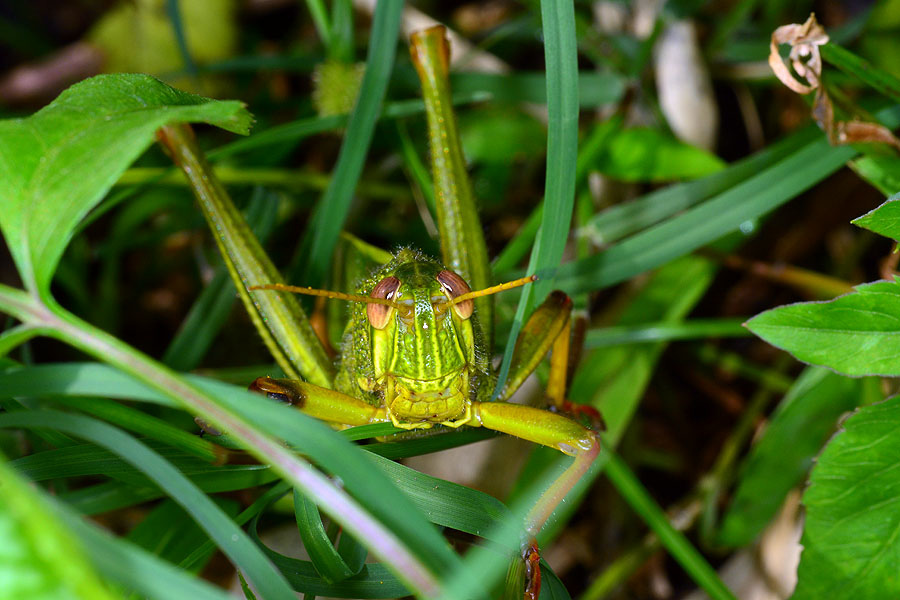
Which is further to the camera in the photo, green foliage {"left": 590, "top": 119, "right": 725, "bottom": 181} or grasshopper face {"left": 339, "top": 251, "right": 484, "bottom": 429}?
green foliage {"left": 590, "top": 119, "right": 725, "bottom": 181}

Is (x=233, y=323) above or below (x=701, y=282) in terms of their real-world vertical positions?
above

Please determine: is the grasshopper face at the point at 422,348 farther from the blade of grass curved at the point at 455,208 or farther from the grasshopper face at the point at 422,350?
the blade of grass curved at the point at 455,208

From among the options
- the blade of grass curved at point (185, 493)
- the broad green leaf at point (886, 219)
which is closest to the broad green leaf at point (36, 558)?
the blade of grass curved at point (185, 493)

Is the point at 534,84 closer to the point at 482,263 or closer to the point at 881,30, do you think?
the point at 482,263

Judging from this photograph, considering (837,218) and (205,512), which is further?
(837,218)

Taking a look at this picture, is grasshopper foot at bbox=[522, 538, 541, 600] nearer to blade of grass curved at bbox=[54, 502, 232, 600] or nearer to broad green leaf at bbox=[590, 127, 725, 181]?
blade of grass curved at bbox=[54, 502, 232, 600]

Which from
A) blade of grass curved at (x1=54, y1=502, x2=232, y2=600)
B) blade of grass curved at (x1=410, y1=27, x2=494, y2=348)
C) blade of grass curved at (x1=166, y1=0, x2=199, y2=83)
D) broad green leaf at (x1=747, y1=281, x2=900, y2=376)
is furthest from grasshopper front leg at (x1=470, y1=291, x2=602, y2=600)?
blade of grass curved at (x1=166, y1=0, x2=199, y2=83)

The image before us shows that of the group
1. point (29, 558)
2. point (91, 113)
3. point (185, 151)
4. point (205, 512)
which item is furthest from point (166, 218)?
point (29, 558)

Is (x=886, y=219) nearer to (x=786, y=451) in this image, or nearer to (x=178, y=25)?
(x=786, y=451)

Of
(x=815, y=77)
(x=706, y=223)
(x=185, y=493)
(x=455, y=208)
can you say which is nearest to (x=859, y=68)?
(x=815, y=77)
